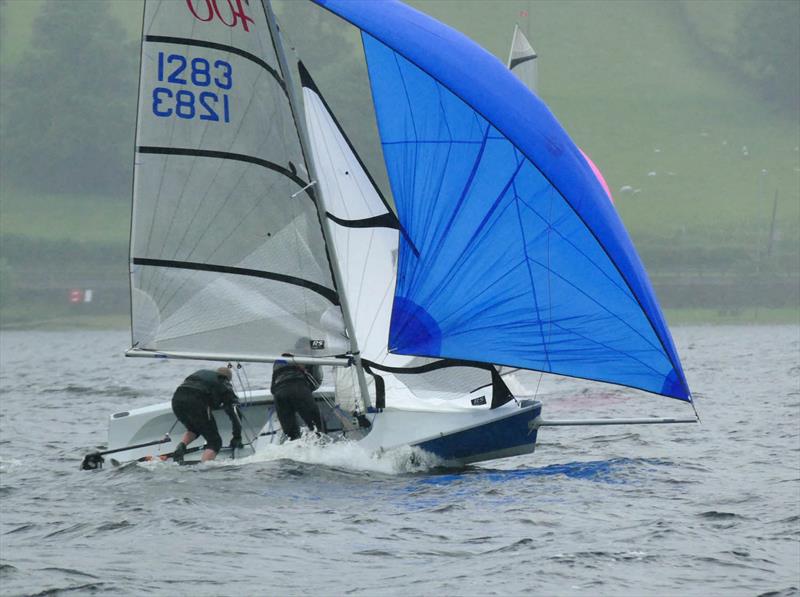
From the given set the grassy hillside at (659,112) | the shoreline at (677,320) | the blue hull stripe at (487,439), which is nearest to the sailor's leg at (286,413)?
the blue hull stripe at (487,439)

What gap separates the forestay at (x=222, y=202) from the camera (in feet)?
43.6

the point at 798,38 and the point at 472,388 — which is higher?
the point at 798,38

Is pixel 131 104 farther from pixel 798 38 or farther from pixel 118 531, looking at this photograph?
pixel 118 531

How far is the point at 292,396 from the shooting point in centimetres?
1355

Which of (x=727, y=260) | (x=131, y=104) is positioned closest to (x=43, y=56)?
(x=131, y=104)

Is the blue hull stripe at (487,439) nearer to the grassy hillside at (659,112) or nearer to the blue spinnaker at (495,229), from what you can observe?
the blue spinnaker at (495,229)

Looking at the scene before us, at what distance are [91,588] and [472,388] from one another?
18.3 feet

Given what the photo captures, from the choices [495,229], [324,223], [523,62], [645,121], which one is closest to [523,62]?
[523,62]

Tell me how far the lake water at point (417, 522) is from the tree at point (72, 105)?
78020mm

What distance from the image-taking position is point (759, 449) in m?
16.0

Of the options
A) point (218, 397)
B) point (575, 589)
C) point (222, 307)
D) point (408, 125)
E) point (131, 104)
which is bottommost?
point (575, 589)

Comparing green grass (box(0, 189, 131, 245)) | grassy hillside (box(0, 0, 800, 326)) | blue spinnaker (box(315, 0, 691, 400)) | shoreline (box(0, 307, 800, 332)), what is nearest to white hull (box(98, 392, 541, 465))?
blue spinnaker (box(315, 0, 691, 400))

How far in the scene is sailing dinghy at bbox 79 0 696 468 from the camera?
12953mm

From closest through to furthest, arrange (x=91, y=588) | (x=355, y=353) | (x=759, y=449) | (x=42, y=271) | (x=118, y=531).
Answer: (x=91, y=588) → (x=118, y=531) → (x=355, y=353) → (x=759, y=449) → (x=42, y=271)
